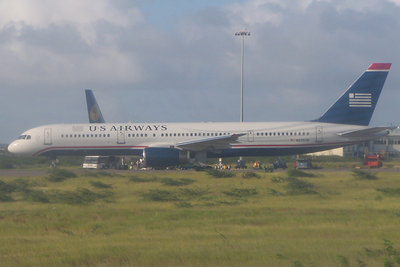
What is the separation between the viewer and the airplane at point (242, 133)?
128 ft

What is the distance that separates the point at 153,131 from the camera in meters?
39.6

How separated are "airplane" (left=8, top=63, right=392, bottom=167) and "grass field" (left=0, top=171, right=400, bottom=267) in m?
13.1

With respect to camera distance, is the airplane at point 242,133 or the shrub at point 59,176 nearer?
the shrub at point 59,176

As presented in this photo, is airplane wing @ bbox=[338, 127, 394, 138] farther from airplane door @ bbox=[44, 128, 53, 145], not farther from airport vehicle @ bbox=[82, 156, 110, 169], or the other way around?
airplane door @ bbox=[44, 128, 53, 145]

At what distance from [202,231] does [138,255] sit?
313cm

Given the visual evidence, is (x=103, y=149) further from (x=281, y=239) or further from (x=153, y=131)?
(x=281, y=239)

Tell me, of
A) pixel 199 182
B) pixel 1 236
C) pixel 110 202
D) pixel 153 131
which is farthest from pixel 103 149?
pixel 1 236

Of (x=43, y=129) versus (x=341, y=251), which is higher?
(x=43, y=129)

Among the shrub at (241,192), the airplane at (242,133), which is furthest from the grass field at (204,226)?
the airplane at (242,133)

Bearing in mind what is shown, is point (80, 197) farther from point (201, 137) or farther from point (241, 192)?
point (201, 137)

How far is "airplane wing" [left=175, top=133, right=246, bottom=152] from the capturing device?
37.3 meters

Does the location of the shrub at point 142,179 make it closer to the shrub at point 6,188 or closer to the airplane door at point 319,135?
the shrub at point 6,188

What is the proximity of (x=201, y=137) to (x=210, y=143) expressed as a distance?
1617 millimetres

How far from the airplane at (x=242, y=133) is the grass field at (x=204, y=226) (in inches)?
515
